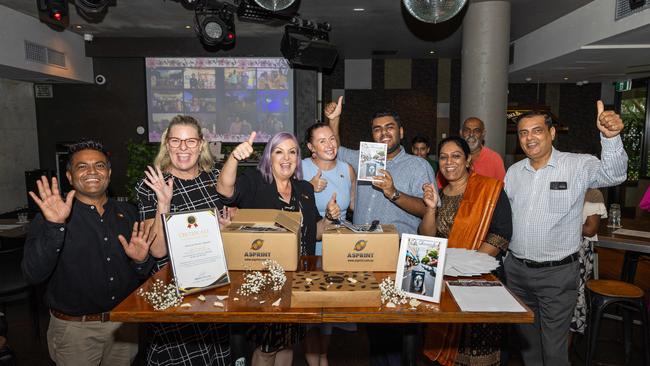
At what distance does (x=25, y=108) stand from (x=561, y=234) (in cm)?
915

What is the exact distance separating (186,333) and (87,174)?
0.88 meters

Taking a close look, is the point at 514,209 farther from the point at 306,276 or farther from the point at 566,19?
the point at 566,19

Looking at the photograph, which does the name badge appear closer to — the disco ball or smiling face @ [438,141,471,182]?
smiling face @ [438,141,471,182]

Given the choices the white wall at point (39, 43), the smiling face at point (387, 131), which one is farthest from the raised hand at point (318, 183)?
the white wall at point (39, 43)

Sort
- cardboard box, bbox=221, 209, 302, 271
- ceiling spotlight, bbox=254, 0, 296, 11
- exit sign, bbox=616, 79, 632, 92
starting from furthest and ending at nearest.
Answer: exit sign, bbox=616, 79, 632, 92
ceiling spotlight, bbox=254, 0, 296, 11
cardboard box, bbox=221, 209, 302, 271

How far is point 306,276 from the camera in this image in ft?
5.41

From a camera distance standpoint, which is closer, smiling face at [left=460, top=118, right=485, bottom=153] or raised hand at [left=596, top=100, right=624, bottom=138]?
raised hand at [left=596, top=100, right=624, bottom=138]

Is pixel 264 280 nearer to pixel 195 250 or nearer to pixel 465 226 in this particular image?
pixel 195 250

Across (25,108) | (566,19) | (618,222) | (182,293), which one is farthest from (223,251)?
(25,108)

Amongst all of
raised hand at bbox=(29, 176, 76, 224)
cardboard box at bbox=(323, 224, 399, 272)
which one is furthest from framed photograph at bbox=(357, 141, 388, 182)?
raised hand at bbox=(29, 176, 76, 224)

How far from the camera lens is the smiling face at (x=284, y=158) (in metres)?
2.16

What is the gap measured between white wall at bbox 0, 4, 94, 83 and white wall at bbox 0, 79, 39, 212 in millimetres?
1213

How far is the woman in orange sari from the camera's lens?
7.52 feet

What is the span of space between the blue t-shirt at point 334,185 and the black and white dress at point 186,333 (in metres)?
0.76
